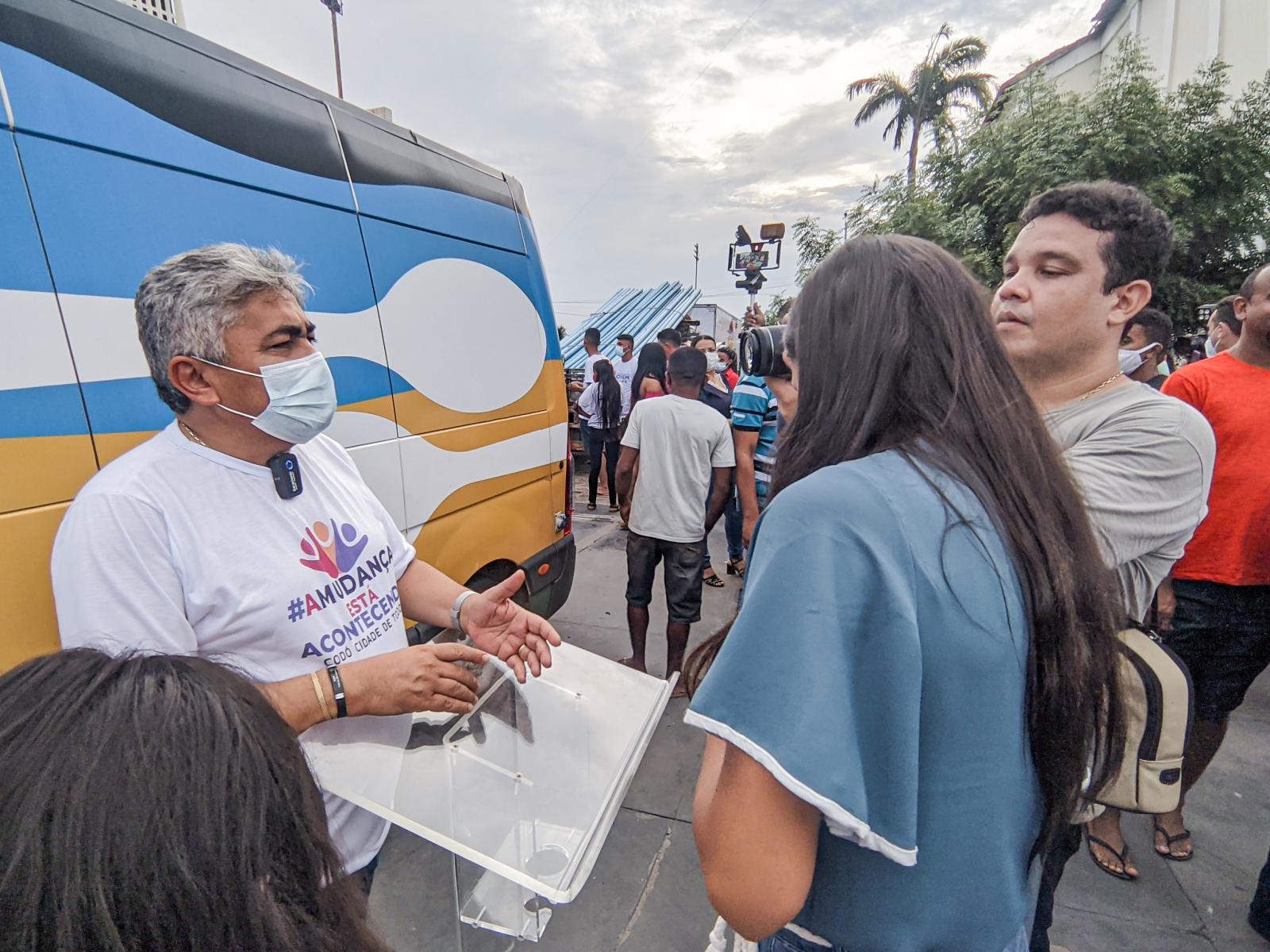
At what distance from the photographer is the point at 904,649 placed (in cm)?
69

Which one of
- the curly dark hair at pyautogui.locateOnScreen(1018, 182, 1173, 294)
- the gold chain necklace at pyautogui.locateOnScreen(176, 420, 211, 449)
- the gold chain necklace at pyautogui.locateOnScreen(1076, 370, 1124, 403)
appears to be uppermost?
the curly dark hair at pyautogui.locateOnScreen(1018, 182, 1173, 294)

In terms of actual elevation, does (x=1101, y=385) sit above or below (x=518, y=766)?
above

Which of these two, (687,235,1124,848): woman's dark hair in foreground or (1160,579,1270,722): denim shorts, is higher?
(687,235,1124,848): woman's dark hair in foreground

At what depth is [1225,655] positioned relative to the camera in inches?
85.0

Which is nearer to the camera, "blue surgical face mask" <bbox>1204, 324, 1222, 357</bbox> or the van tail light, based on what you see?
the van tail light

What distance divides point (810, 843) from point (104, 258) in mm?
1822

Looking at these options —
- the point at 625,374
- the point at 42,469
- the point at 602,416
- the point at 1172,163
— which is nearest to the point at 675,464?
the point at 42,469

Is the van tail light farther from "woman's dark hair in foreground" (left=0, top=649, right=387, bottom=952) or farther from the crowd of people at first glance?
"woman's dark hair in foreground" (left=0, top=649, right=387, bottom=952)

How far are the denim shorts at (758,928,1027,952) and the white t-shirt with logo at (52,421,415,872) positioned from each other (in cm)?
72

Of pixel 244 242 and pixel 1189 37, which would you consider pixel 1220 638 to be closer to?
pixel 244 242

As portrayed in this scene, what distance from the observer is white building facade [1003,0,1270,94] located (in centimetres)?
1017

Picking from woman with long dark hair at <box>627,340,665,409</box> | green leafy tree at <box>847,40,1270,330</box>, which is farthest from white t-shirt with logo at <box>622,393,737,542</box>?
green leafy tree at <box>847,40,1270,330</box>

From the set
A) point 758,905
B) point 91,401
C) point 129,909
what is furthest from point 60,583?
point 758,905

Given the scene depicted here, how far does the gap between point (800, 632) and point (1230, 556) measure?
91.5 inches
